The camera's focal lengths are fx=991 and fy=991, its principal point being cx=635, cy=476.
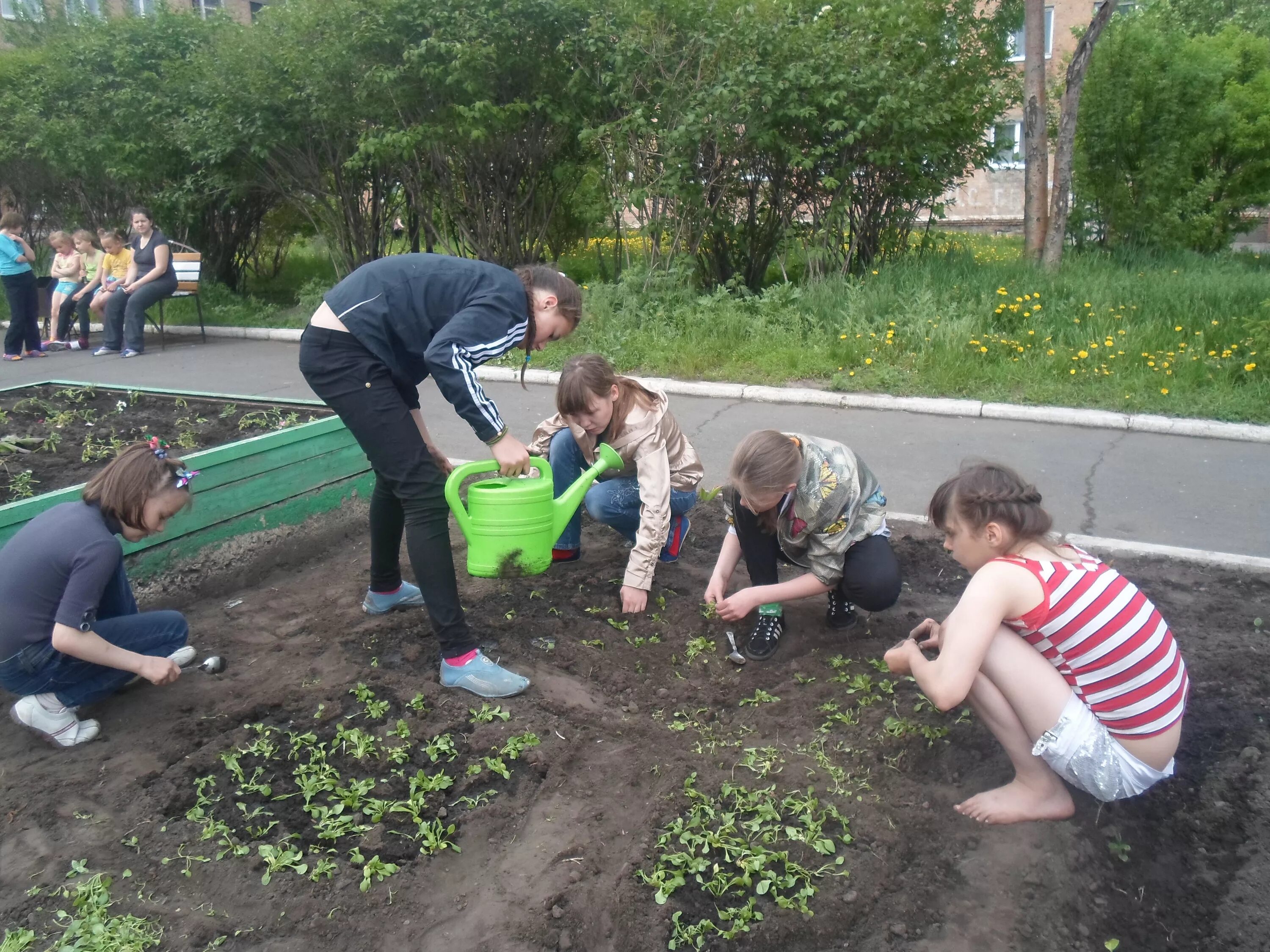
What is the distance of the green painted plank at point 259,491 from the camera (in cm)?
388

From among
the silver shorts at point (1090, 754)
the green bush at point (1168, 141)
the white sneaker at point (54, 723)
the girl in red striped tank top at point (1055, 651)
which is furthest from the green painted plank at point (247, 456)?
the green bush at point (1168, 141)

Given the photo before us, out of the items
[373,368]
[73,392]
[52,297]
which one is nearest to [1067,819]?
[373,368]

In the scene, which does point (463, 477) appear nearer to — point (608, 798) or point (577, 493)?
point (577, 493)

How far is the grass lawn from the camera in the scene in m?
6.96

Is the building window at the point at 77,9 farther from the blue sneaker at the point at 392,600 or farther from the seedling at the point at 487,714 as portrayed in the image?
the seedling at the point at 487,714

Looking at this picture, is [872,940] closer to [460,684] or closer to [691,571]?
[460,684]

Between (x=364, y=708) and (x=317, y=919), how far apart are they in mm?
903

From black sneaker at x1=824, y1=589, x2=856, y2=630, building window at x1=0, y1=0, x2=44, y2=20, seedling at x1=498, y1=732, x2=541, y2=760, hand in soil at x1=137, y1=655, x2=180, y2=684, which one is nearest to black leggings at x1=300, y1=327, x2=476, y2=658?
seedling at x1=498, y1=732, x2=541, y2=760

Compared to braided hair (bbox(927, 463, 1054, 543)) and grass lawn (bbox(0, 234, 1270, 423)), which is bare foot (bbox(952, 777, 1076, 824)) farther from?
grass lawn (bbox(0, 234, 1270, 423))

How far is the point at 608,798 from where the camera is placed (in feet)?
8.79

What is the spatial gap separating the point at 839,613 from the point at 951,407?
147 inches

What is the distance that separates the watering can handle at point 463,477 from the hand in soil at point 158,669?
3.11 ft

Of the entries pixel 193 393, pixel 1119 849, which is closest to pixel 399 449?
pixel 1119 849

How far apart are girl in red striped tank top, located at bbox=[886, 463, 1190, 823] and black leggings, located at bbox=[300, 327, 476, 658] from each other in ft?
4.88
